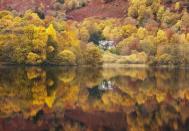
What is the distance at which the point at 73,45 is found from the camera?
11388 centimetres

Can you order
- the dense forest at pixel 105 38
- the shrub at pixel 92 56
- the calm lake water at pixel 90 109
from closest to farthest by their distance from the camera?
the calm lake water at pixel 90 109, the dense forest at pixel 105 38, the shrub at pixel 92 56

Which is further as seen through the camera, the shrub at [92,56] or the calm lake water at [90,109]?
the shrub at [92,56]

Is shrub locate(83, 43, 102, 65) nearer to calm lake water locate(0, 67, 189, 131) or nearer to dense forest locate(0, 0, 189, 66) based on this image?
dense forest locate(0, 0, 189, 66)

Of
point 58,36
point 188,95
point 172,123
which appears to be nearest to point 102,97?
point 188,95

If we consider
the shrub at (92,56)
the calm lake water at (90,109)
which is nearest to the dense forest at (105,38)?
the shrub at (92,56)

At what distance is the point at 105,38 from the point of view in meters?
165

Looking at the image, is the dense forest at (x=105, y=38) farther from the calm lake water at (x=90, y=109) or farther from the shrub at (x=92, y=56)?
the calm lake water at (x=90, y=109)

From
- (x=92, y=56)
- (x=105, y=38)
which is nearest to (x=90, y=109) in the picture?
(x=92, y=56)

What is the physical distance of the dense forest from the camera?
10290 cm

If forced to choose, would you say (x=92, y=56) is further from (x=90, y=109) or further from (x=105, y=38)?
(x=90, y=109)

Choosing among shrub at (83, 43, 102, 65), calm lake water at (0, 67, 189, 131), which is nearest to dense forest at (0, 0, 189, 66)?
shrub at (83, 43, 102, 65)

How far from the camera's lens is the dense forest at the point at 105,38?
10290cm

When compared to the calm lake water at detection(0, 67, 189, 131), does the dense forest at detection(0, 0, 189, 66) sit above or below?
above

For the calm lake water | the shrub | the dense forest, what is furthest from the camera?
the shrub
